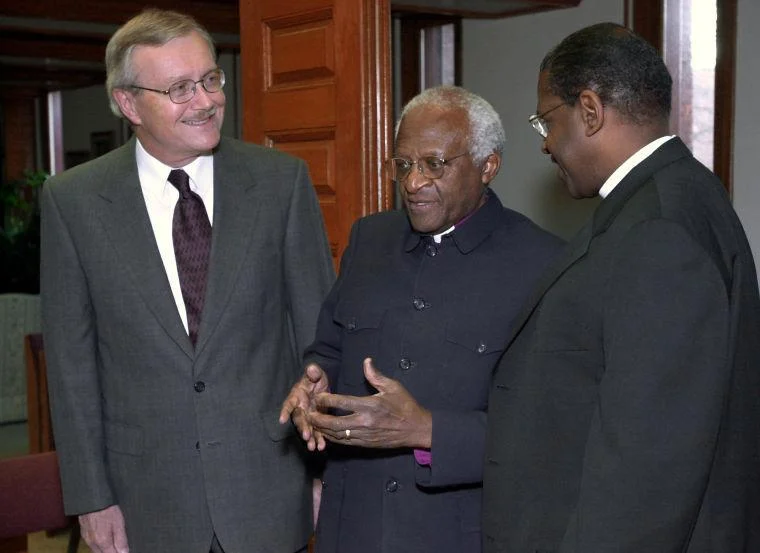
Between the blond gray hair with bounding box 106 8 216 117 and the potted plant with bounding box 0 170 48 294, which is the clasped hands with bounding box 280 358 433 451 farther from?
the potted plant with bounding box 0 170 48 294

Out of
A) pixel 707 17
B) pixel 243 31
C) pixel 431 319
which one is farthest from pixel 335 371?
pixel 707 17

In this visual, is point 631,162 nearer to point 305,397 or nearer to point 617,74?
point 617,74

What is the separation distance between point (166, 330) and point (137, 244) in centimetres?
20

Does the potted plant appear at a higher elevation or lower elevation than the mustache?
lower

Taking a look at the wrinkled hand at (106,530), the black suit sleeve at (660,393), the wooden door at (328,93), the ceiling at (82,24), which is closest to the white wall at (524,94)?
the ceiling at (82,24)

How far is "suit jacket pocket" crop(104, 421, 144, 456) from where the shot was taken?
2.23 meters

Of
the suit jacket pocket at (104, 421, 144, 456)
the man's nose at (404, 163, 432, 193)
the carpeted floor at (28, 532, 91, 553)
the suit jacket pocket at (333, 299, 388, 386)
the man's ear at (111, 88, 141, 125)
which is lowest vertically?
the carpeted floor at (28, 532, 91, 553)

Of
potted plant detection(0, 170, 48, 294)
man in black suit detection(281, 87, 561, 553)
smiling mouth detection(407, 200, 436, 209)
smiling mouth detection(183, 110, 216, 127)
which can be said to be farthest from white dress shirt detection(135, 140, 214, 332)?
potted plant detection(0, 170, 48, 294)

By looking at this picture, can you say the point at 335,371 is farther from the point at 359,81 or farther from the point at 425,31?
the point at 425,31

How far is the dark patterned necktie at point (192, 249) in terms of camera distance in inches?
87.6

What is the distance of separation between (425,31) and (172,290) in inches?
212

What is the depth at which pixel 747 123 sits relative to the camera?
508 centimetres

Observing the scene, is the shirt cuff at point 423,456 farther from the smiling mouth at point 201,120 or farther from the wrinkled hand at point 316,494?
the smiling mouth at point 201,120

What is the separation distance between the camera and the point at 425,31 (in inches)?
285
